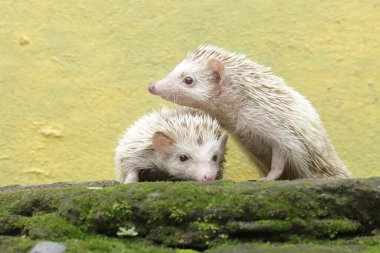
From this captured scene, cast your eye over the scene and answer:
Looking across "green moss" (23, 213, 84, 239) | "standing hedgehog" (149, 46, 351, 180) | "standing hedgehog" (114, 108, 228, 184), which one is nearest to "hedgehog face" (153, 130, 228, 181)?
"standing hedgehog" (114, 108, 228, 184)

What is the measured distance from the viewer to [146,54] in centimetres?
553

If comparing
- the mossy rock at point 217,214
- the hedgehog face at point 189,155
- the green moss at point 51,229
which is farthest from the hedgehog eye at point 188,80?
the green moss at point 51,229

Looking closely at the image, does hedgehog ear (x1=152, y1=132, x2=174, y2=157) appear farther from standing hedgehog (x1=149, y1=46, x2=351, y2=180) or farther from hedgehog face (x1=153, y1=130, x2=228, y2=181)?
standing hedgehog (x1=149, y1=46, x2=351, y2=180)

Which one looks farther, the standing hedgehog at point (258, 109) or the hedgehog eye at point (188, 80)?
the hedgehog eye at point (188, 80)

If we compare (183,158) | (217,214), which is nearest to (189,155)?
(183,158)

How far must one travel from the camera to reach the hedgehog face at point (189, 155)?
173 inches

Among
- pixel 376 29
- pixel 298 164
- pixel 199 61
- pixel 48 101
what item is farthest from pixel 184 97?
pixel 376 29

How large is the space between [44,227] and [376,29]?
3.12 metres

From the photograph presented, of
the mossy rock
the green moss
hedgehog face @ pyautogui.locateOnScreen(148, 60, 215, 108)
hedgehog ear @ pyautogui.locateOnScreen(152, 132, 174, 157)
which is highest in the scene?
hedgehog face @ pyautogui.locateOnScreen(148, 60, 215, 108)

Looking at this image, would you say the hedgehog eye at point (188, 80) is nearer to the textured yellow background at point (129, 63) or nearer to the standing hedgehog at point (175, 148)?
the standing hedgehog at point (175, 148)

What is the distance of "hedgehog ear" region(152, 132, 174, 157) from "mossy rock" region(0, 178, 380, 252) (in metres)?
1.09

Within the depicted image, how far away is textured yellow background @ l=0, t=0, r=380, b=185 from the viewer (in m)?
5.39

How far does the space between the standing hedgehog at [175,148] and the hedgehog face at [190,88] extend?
3.9 inches

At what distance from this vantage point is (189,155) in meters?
4.45
